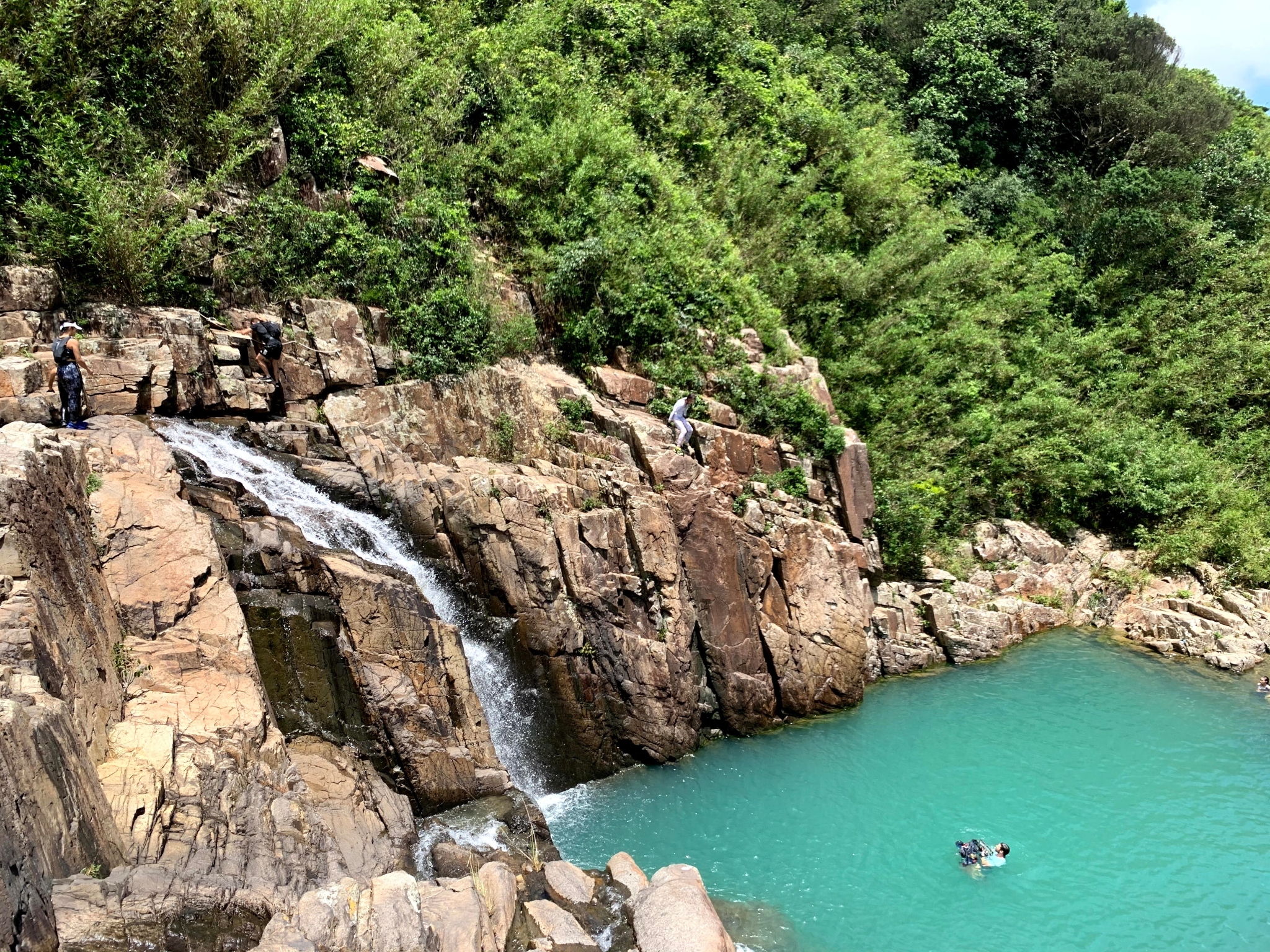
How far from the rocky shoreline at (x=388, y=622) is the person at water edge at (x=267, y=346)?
30cm

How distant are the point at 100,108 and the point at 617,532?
44.1 ft

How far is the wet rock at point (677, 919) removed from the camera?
30.2 feet

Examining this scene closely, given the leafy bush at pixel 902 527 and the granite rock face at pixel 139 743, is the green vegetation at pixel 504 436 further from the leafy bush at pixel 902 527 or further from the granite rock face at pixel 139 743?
the leafy bush at pixel 902 527

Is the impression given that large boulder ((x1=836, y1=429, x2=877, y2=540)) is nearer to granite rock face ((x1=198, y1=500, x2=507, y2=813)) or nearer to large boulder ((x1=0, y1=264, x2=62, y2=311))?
granite rock face ((x1=198, y1=500, x2=507, y2=813))

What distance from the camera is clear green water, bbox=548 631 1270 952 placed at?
459 inches

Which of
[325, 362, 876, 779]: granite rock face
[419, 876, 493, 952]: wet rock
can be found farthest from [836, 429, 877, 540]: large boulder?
[419, 876, 493, 952]: wet rock

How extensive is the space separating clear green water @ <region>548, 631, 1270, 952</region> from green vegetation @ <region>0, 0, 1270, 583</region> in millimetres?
5331

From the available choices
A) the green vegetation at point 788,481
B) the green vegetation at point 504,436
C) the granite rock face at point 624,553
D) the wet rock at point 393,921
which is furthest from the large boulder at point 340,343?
the wet rock at point 393,921

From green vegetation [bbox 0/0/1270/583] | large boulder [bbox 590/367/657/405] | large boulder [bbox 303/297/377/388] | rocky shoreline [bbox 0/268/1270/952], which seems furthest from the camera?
large boulder [bbox 590/367/657/405]

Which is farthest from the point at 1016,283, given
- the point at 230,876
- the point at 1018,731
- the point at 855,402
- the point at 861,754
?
the point at 230,876

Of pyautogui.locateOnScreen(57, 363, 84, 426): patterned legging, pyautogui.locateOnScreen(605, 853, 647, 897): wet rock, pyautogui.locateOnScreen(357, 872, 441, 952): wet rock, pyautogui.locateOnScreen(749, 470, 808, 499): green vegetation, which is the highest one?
pyautogui.locateOnScreen(57, 363, 84, 426): patterned legging

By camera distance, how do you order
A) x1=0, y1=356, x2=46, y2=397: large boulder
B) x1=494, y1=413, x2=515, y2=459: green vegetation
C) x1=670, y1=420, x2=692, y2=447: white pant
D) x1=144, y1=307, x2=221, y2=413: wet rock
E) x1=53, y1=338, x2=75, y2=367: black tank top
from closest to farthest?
x1=0, y1=356, x2=46, y2=397: large boulder
x1=53, y1=338, x2=75, y2=367: black tank top
x1=144, y1=307, x2=221, y2=413: wet rock
x1=494, y1=413, x2=515, y2=459: green vegetation
x1=670, y1=420, x2=692, y2=447: white pant

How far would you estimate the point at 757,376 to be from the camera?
64.1 ft

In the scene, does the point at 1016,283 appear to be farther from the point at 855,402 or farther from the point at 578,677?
the point at 578,677
